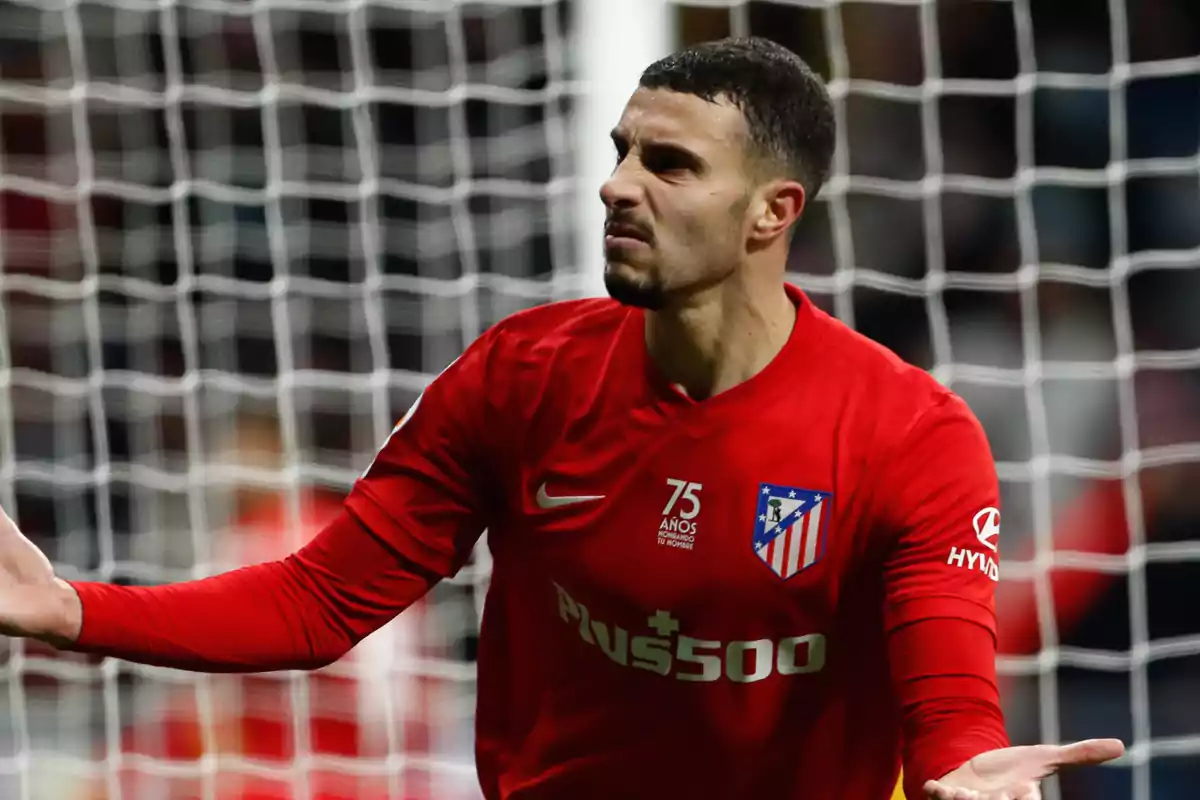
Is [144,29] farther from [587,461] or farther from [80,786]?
[587,461]

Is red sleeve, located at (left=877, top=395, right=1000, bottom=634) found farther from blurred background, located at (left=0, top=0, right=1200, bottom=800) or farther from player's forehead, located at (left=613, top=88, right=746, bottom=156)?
blurred background, located at (left=0, top=0, right=1200, bottom=800)

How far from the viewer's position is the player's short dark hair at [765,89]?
5.49ft

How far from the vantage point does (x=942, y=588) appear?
1.57 m

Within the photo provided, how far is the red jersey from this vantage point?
1.63 metres

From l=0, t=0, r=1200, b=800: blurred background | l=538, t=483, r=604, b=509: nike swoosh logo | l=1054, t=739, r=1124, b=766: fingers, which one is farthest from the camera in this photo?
l=0, t=0, r=1200, b=800: blurred background

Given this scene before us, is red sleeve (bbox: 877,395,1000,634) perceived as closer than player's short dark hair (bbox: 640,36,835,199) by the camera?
Yes

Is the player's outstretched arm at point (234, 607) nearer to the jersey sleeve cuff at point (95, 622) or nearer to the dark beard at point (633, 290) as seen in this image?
the jersey sleeve cuff at point (95, 622)

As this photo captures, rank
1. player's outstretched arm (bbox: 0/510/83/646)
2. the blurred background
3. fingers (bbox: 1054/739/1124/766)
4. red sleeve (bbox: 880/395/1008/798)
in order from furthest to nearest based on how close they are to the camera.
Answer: the blurred background < player's outstretched arm (bbox: 0/510/83/646) < red sleeve (bbox: 880/395/1008/798) < fingers (bbox: 1054/739/1124/766)

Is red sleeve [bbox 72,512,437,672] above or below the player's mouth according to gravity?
below

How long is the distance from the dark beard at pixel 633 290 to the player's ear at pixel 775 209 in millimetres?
141

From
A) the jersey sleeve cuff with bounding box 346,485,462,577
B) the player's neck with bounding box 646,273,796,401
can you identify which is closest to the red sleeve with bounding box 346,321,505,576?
the jersey sleeve cuff with bounding box 346,485,462,577

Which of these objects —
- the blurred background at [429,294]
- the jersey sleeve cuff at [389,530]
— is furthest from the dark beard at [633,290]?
the blurred background at [429,294]

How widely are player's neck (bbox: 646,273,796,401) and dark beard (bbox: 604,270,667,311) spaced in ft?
0.20

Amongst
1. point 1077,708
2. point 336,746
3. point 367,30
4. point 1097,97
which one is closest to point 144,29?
point 367,30
